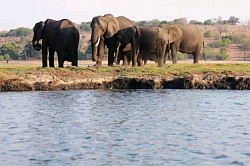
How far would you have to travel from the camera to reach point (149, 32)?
134 feet

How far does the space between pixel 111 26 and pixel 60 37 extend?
303 cm

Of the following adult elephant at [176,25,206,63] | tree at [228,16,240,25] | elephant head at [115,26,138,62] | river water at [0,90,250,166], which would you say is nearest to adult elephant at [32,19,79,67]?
elephant head at [115,26,138,62]

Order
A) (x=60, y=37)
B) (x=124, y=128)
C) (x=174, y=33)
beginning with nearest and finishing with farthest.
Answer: (x=124, y=128)
(x=60, y=37)
(x=174, y=33)

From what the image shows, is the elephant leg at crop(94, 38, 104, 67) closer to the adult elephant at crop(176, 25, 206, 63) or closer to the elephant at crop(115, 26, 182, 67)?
the elephant at crop(115, 26, 182, 67)

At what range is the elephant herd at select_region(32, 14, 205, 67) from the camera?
39.1 metres

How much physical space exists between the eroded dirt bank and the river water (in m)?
1.56

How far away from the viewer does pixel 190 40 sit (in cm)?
4631

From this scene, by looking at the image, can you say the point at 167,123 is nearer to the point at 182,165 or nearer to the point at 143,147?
the point at 143,147

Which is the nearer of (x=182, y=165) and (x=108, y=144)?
(x=182, y=165)

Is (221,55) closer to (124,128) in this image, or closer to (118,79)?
(118,79)

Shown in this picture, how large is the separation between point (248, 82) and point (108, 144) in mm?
16762

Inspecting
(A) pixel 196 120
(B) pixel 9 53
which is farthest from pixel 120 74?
(B) pixel 9 53

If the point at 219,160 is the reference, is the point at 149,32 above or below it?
above

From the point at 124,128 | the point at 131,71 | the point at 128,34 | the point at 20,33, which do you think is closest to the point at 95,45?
the point at 128,34
